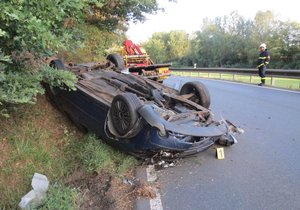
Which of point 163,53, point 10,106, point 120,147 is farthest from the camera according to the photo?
point 163,53

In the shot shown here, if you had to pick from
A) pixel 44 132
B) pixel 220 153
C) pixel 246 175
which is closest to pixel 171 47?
pixel 44 132

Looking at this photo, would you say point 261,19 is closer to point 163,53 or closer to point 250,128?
point 163,53

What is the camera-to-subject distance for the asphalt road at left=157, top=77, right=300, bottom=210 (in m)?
3.94

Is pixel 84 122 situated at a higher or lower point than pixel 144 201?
higher

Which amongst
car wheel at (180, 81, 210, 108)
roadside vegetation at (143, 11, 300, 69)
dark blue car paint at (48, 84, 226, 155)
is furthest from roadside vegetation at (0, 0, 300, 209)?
roadside vegetation at (143, 11, 300, 69)

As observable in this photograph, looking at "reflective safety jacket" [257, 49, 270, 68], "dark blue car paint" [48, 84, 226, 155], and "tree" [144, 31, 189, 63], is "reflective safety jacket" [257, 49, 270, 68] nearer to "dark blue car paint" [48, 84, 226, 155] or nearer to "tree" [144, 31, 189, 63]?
"dark blue car paint" [48, 84, 226, 155]

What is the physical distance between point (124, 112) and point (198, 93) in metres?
1.83

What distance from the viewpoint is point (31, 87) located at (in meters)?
4.50

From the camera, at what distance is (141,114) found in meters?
4.55

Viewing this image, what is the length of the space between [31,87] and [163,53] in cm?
7841

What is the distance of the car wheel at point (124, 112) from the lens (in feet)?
15.3

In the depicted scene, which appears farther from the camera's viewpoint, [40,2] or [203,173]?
[203,173]

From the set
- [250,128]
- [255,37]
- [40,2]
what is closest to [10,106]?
[40,2]

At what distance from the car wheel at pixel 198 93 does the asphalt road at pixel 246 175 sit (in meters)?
0.77
